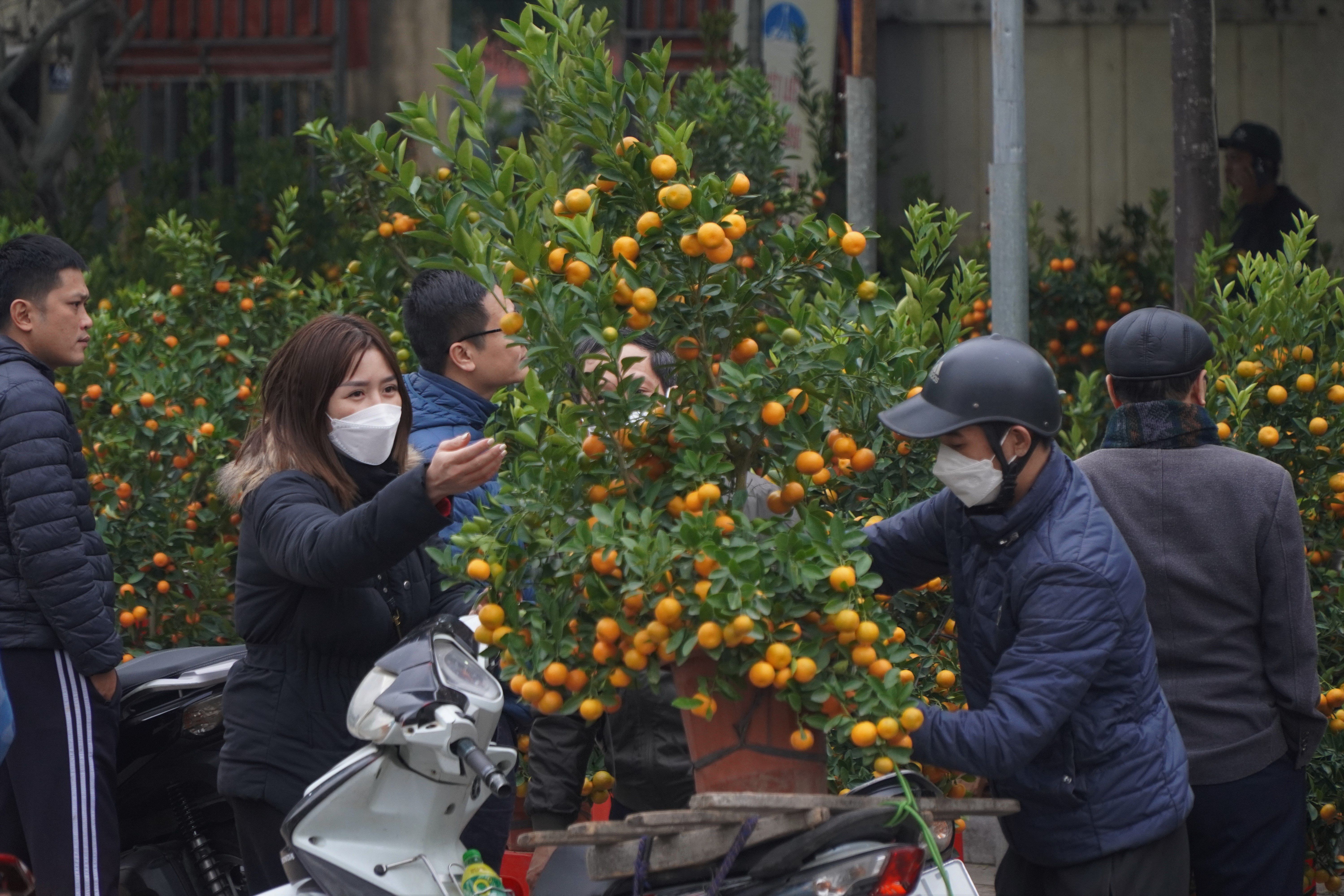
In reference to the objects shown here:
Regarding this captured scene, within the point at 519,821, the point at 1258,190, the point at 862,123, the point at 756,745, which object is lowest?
the point at 519,821

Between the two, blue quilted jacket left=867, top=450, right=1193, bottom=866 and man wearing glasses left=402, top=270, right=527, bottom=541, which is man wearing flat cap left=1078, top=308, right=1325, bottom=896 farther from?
man wearing glasses left=402, top=270, right=527, bottom=541

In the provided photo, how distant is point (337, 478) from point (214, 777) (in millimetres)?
1250

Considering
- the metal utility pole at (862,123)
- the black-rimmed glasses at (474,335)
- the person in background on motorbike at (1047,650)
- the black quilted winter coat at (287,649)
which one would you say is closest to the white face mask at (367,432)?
the black quilted winter coat at (287,649)

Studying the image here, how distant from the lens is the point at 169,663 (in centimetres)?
404

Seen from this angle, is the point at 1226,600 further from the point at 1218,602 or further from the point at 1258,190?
the point at 1258,190

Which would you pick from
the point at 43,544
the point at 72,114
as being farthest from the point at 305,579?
the point at 72,114

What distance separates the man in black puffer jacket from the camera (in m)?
3.57

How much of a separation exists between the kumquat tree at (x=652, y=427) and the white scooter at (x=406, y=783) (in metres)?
0.19

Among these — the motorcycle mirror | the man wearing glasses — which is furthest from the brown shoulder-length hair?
Answer: the motorcycle mirror

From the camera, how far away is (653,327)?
2463 mm

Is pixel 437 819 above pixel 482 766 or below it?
below

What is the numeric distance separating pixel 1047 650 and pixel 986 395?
436mm

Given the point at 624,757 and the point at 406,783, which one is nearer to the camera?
the point at 406,783

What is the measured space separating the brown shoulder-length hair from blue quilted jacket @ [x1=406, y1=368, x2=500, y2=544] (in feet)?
1.01
